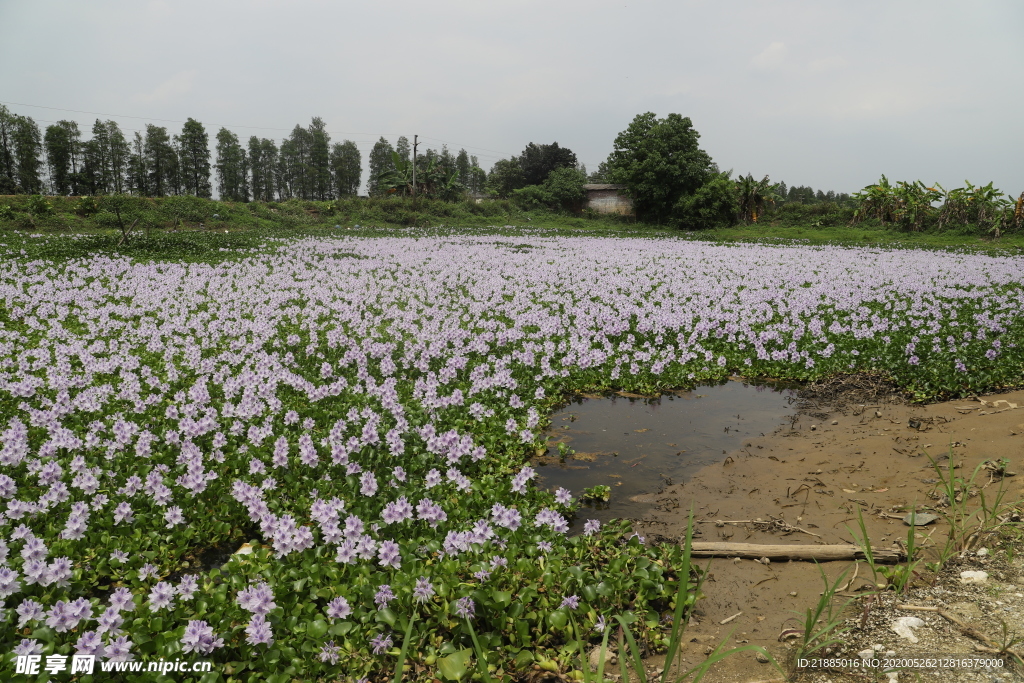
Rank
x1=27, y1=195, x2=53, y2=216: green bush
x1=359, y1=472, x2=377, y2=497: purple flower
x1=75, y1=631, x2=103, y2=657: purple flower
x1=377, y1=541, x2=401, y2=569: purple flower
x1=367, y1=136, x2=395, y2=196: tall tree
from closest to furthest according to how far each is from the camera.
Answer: x1=75, y1=631, x2=103, y2=657: purple flower → x1=377, y1=541, x2=401, y2=569: purple flower → x1=359, y1=472, x2=377, y2=497: purple flower → x1=27, y1=195, x2=53, y2=216: green bush → x1=367, y1=136, x2=395, y2=196: tall tree

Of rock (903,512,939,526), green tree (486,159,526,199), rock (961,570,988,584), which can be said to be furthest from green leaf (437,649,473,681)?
green tree (486,159,526,199)

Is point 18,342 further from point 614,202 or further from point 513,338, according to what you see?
point 614,202

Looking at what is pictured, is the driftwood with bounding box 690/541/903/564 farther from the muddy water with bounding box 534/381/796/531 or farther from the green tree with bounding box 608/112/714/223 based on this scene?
the green tree with bounding box 608/112/714/223

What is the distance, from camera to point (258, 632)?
3.01 meters

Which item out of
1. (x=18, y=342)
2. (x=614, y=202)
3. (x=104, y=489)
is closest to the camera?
(x=104, y=489)

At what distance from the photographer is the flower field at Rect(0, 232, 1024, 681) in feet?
10.7

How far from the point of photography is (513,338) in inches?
388

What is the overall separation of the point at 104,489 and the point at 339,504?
2.22m

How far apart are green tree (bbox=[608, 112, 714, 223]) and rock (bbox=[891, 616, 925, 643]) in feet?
163

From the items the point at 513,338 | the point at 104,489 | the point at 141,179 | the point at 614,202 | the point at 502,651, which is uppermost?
the point at 141,179

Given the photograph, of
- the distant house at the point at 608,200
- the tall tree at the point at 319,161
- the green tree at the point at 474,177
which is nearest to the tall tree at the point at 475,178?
the green tree at the point at 474,177

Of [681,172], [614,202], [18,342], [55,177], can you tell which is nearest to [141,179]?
[55,177]

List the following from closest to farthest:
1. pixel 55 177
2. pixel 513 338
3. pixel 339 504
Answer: pixel 339 504
pixel 513 338
pixel 55 177

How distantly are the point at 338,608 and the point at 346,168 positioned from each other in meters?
101
